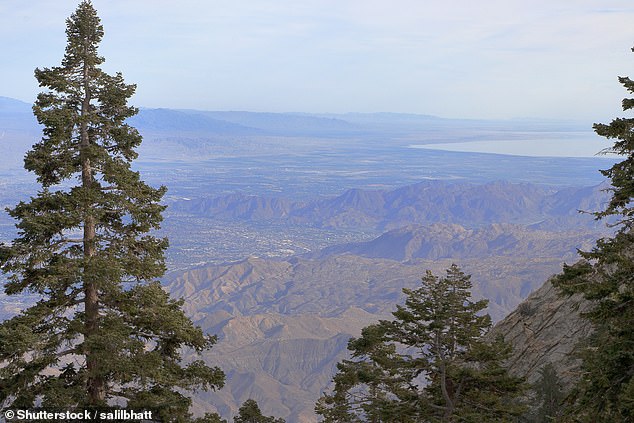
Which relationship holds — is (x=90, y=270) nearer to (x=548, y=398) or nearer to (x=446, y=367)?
(x=446, y=367)

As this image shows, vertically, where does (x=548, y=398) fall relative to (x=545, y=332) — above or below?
above

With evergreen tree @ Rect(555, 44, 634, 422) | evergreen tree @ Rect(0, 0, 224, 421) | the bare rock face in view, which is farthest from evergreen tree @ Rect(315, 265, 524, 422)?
the bare rock face

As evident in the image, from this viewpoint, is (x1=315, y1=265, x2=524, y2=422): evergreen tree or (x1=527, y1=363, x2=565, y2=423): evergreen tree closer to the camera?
(x1=315, y1=265, x2=524, y2=422): evergreen tree

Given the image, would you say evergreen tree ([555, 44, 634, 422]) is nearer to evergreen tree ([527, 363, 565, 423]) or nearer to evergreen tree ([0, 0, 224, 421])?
evergreen tree ([0, 0, 224, 421])

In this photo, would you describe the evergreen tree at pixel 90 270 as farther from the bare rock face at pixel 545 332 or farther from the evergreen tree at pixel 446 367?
the bare rock face at pixel 545 332

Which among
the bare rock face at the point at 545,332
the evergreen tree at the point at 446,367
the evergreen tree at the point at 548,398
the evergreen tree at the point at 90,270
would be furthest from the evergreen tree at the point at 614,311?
the bare rock face at the point at 545,332

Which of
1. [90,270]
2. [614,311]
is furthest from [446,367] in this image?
[90,270]
